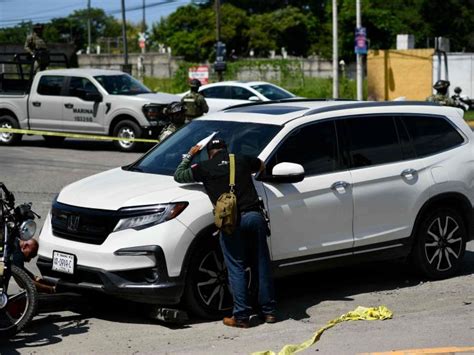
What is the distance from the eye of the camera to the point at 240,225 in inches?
282

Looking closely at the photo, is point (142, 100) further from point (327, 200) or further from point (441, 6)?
point (441, 6)

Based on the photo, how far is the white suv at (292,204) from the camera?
7160 mm

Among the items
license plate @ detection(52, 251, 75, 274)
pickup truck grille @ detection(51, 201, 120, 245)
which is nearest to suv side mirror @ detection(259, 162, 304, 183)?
pickup truck grille @ detection(51, 201, 120, 245)

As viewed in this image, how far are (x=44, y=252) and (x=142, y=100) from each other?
487 inches

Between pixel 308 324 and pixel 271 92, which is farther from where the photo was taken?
pixel 271 92

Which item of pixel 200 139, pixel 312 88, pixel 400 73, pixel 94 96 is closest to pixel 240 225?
pixel 200 139

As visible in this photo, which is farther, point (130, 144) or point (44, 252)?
point (130, 144)

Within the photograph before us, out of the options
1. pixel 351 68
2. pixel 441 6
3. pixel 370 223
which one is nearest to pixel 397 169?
pixel 370 223

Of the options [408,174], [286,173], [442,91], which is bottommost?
[408,174]

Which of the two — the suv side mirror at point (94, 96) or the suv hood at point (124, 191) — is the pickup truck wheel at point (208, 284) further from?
the suv side mirror at point (94, 96)

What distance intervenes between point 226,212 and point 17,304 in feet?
5.71

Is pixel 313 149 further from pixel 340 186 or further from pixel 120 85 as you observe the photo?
pixel 120 85

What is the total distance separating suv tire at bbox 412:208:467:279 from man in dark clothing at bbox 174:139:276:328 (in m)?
2.04

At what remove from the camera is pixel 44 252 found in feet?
25.1
